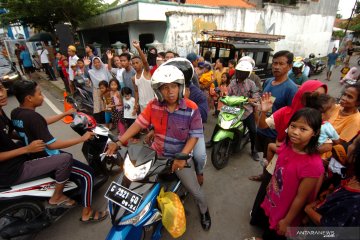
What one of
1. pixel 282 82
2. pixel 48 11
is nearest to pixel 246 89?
pixel 282 82

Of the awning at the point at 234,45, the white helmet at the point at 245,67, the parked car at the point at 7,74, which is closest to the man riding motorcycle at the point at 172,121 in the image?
the white helmet at the point at 245,67

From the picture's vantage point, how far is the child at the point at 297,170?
166 cm

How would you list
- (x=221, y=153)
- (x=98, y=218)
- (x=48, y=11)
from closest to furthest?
(x=98, y=218), (x=221, y=153), (x=48, y=11)

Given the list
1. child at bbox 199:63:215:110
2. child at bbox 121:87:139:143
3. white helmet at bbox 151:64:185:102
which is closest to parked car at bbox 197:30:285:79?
child at bbox 199:63:215:110

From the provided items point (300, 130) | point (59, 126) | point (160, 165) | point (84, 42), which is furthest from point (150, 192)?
point (84, 42)

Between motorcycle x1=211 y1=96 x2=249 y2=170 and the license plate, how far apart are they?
2.09 m

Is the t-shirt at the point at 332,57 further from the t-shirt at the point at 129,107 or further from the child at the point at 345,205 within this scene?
the child at the point at 345,205

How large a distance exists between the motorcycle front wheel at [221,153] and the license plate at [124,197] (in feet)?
7.11

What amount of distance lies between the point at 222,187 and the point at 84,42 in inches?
848

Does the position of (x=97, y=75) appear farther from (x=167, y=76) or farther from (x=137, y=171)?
(x=137, y=171)

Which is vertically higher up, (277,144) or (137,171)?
(137,171)

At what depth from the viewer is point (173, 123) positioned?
2.21 m

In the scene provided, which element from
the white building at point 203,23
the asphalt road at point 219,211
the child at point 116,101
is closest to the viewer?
the asphalt road at point 219,211

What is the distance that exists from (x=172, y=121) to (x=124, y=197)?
886 millimetres
